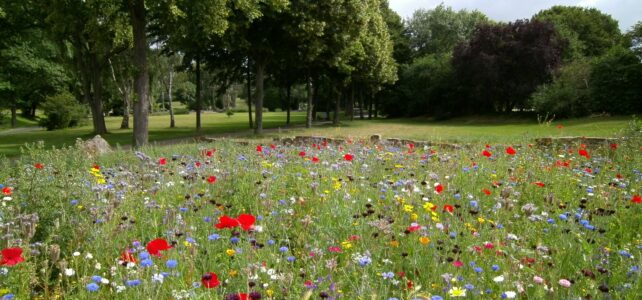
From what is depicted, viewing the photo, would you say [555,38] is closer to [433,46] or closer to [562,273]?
[433,46]

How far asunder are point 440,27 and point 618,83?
29.5 meters

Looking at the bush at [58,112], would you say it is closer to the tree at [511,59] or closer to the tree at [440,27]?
the tree at [511,59]

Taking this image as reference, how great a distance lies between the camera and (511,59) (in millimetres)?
41938

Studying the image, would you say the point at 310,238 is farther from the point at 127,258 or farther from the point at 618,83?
the point at 618,83

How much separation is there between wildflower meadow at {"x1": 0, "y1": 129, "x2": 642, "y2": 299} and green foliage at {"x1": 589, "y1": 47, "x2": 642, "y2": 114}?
101ft

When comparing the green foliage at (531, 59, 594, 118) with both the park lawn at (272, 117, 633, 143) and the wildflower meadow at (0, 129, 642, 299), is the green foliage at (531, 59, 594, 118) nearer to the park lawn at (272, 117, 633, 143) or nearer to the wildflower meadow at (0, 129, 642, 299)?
the park lawn at (272, 117, 633, 143)

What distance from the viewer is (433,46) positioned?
196ft

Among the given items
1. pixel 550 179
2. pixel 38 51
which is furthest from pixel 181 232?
pixel 38 51

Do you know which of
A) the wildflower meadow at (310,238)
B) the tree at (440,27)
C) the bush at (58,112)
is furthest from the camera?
the tree at (440,27)

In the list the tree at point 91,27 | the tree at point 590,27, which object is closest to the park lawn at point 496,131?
the tree at point 91,27

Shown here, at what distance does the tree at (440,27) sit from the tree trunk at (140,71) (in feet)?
154

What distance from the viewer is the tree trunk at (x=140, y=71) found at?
1770cm

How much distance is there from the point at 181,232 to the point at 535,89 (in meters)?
42.6

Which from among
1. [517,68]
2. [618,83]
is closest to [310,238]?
[618,83]
